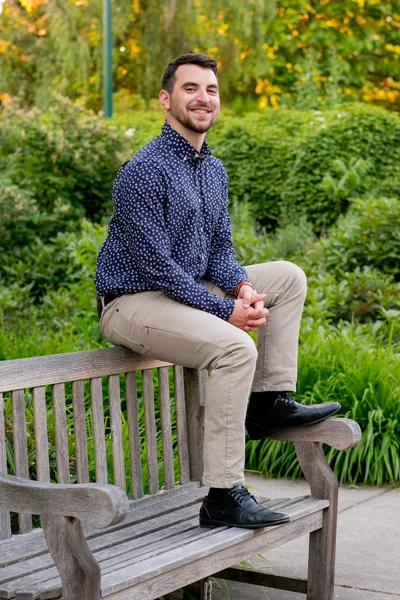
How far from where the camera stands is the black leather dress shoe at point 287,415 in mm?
3722

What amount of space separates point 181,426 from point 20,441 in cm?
91

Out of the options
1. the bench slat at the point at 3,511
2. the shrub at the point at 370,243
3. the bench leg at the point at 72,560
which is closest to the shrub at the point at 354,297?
the shrub at the point at 370,243

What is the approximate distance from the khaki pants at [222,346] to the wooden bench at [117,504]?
0.17m

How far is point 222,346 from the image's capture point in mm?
3270

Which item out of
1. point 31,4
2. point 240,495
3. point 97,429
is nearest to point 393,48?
point 31,4

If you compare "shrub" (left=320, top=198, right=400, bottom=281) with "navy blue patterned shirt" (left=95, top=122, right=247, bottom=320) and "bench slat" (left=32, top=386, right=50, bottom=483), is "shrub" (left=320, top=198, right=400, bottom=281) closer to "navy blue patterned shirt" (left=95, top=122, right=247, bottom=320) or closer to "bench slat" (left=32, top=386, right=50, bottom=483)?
"navy blue patterned shirt" (left=95, top=122, right=247, bottom=320)

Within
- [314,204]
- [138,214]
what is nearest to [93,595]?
[138,214]

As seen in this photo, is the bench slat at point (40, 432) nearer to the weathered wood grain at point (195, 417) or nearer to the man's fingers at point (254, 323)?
the man's fingers at point (254, 323)

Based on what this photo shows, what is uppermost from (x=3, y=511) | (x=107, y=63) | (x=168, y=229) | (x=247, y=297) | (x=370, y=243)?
(x=107, y=63)

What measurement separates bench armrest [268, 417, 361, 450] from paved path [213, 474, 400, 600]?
60cm

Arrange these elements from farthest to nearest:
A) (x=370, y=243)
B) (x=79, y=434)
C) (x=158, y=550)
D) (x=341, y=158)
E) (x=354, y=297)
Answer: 1. (x=341, y=158)
2. (x=370, y=243)
3. (x=354, y=297)
4. (x=79, y=434)
5. (x=158, y=550)

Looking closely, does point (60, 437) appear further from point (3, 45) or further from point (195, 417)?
point (3, 45)

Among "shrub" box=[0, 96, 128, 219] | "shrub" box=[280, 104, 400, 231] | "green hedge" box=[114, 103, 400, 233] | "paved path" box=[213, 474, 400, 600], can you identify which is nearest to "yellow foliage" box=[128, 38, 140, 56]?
"green hedge" box=[114, 103, 400, 233]

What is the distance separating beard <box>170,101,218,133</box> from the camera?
3.64m
